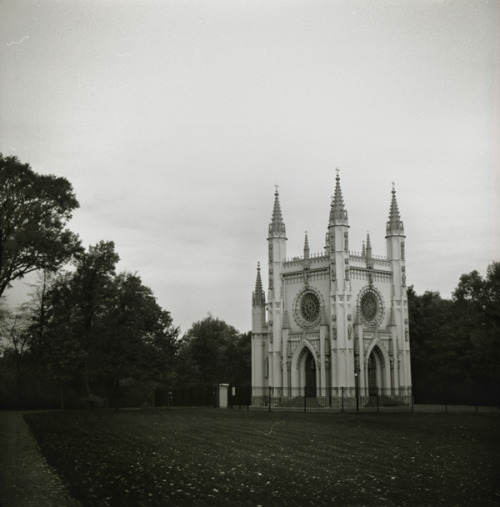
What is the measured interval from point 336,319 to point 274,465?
42424 mm

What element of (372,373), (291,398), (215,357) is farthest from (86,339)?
(215,357)

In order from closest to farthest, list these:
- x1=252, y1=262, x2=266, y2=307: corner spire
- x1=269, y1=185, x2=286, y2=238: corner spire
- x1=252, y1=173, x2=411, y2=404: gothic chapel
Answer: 1. x1=252, y1=173, x2=411, y2=404: gothic chapel
2. x1=269, y1=185, x2=286, y2=238: corner spire
3. x1=252, y1=262, x2=266, y2=307: corner spire

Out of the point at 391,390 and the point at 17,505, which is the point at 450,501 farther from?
the point at 391,390

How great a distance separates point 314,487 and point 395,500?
1.73 metres

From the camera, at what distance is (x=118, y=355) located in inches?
1966

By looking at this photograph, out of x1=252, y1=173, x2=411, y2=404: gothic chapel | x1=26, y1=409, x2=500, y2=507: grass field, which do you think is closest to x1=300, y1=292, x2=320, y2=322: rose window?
x1=252, y1=173, x2=411, y2=404: gothic chapel

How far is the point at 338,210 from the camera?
6050 cm

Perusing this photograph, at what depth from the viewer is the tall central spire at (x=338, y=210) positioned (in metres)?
60.2

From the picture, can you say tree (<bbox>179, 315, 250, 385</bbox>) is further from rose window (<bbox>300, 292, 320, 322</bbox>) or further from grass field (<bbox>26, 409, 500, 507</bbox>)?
grass field (<bbox>26, 409, 500, 507</bbox>)

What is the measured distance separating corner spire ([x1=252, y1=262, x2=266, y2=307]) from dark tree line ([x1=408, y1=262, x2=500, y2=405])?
51.0 feet

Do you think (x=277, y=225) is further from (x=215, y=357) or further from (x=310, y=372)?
(x=215, y=357)

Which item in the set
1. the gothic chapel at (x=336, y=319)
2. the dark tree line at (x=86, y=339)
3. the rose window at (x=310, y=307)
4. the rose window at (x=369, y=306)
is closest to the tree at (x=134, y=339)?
the dark tree line at (x=86, y=339)

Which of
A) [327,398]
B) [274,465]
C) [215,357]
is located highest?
[215,357]

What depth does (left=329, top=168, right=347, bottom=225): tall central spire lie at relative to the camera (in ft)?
198
